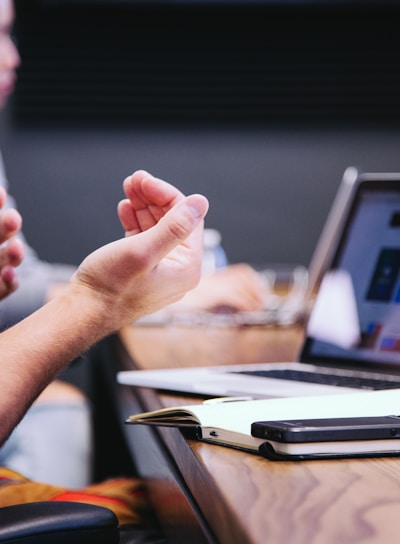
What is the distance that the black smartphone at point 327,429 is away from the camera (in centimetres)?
75

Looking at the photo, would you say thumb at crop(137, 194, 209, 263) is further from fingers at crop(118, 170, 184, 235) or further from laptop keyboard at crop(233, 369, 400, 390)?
laptop keyboard at crop(233, 369, 400, 390)

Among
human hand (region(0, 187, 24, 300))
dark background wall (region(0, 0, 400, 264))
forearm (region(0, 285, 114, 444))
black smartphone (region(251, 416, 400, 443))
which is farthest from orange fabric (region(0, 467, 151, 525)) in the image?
dark background wall (region(0, 0, 400, 264))

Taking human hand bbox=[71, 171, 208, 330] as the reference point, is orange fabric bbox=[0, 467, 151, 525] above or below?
below

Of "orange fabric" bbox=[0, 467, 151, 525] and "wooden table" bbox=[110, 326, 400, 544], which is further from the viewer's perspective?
"orange fabric" bbox=[0, 467, 151, 525]

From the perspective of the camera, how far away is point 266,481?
0.69 metres

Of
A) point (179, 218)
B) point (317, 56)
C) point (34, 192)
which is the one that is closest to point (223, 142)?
point (317, 56)

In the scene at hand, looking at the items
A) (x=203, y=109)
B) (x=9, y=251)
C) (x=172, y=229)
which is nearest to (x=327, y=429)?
(x=172, y=229)

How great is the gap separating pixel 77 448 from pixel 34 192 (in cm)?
177

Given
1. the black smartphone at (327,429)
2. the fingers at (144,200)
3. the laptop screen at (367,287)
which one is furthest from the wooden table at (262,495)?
the laptop screen at (367,287)

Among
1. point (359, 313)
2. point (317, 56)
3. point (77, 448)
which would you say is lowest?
point (77, 448)

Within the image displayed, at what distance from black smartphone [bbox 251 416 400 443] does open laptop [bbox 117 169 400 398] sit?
0.35 m

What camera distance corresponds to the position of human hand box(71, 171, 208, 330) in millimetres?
950

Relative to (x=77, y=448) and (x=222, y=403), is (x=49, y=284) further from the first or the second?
(x=222, y=403)

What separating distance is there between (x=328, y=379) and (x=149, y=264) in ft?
1.31
